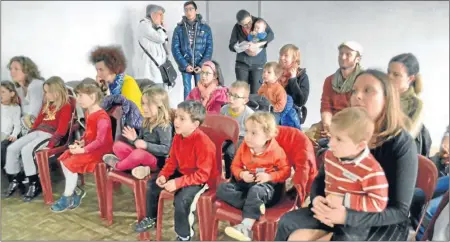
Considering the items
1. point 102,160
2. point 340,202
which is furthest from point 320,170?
point 102,160

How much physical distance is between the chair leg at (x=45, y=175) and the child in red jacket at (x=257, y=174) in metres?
1.41

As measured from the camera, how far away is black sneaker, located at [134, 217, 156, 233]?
2555 mm

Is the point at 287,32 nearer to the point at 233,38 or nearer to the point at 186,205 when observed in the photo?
the point at 233,38

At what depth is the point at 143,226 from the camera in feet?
8.40

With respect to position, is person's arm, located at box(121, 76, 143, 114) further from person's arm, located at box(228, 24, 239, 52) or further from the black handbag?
person's arm, located at box(228, 24, 239, 52)

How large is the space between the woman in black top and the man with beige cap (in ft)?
1.33

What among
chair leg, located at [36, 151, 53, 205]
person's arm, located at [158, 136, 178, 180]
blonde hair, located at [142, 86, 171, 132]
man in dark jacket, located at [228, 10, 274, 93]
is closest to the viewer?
person's arm, located at [158, 136, 178, 180]

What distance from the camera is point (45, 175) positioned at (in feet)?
10.2

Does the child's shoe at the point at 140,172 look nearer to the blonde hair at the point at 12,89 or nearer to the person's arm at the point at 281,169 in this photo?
the person's arm at the point at 281,169

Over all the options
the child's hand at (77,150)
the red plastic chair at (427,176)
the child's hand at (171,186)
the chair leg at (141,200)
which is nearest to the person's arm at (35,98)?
the child's hand at (77,150)

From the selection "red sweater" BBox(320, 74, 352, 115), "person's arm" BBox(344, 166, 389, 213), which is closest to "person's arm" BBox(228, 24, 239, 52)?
"red sweater" BBox(320, 74, 352, 115)

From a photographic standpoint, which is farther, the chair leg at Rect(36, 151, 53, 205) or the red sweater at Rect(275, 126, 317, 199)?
the chair leg at Rect(36, 151, 53, 205)

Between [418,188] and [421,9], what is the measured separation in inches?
35.8

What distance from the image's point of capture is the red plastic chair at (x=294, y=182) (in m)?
2.13
